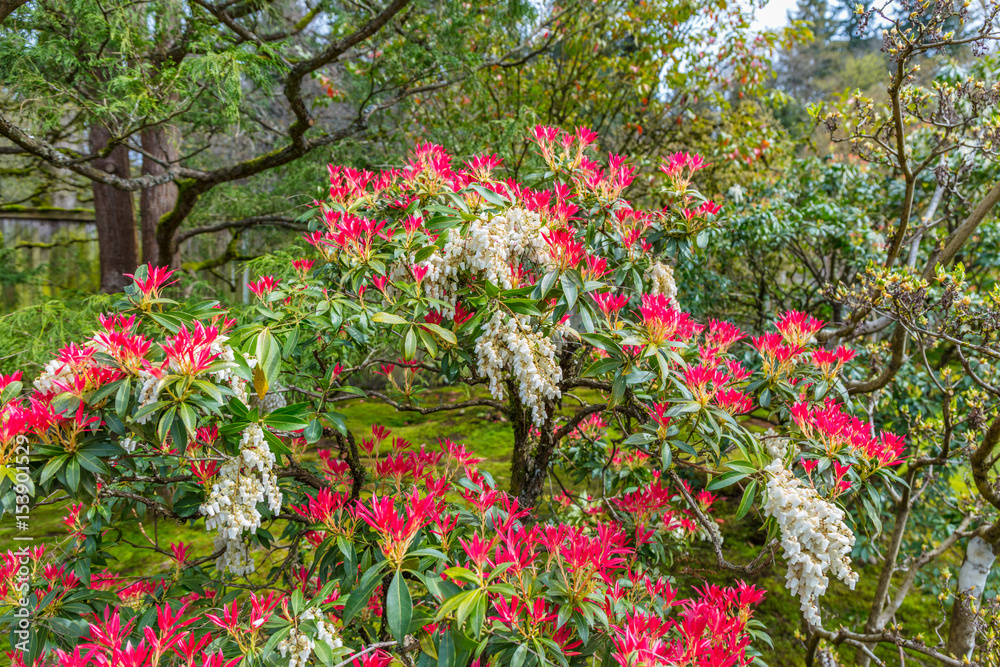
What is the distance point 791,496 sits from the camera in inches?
39.5

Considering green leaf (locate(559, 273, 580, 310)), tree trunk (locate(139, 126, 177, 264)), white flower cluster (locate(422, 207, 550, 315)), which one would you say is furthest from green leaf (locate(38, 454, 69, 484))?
tree trunk (locate(139, 126, 177, 264))

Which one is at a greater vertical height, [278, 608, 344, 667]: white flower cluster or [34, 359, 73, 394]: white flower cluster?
[34, 359, 73, 394]: white flower cluster

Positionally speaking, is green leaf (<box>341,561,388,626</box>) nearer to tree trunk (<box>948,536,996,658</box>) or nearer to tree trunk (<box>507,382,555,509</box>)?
tree trunk (<box>507,382,555,509</box>)

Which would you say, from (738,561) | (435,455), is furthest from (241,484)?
(738,561)

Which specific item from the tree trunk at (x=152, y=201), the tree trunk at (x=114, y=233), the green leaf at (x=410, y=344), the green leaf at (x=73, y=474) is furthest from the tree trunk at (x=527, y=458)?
the tree trunk at (x=114, y=233)

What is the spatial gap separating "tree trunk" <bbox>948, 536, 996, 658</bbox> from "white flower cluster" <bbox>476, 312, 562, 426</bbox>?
1660 mm

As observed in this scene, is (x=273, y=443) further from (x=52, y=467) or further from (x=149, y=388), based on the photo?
(x=52, y=467)

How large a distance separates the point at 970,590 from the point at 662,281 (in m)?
1.50

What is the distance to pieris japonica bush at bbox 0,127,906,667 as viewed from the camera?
94 cm

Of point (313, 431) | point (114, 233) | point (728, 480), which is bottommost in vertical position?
point (728, 480)

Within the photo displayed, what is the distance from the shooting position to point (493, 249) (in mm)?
1144

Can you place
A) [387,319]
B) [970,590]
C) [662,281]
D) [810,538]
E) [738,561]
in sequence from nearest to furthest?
[810,538]
[387,319]
[662,281]
[970,590]
[738,561]

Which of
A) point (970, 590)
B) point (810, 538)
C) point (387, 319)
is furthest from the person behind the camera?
point (970, 590)

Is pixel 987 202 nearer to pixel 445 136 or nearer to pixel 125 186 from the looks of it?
pixel 445 136
